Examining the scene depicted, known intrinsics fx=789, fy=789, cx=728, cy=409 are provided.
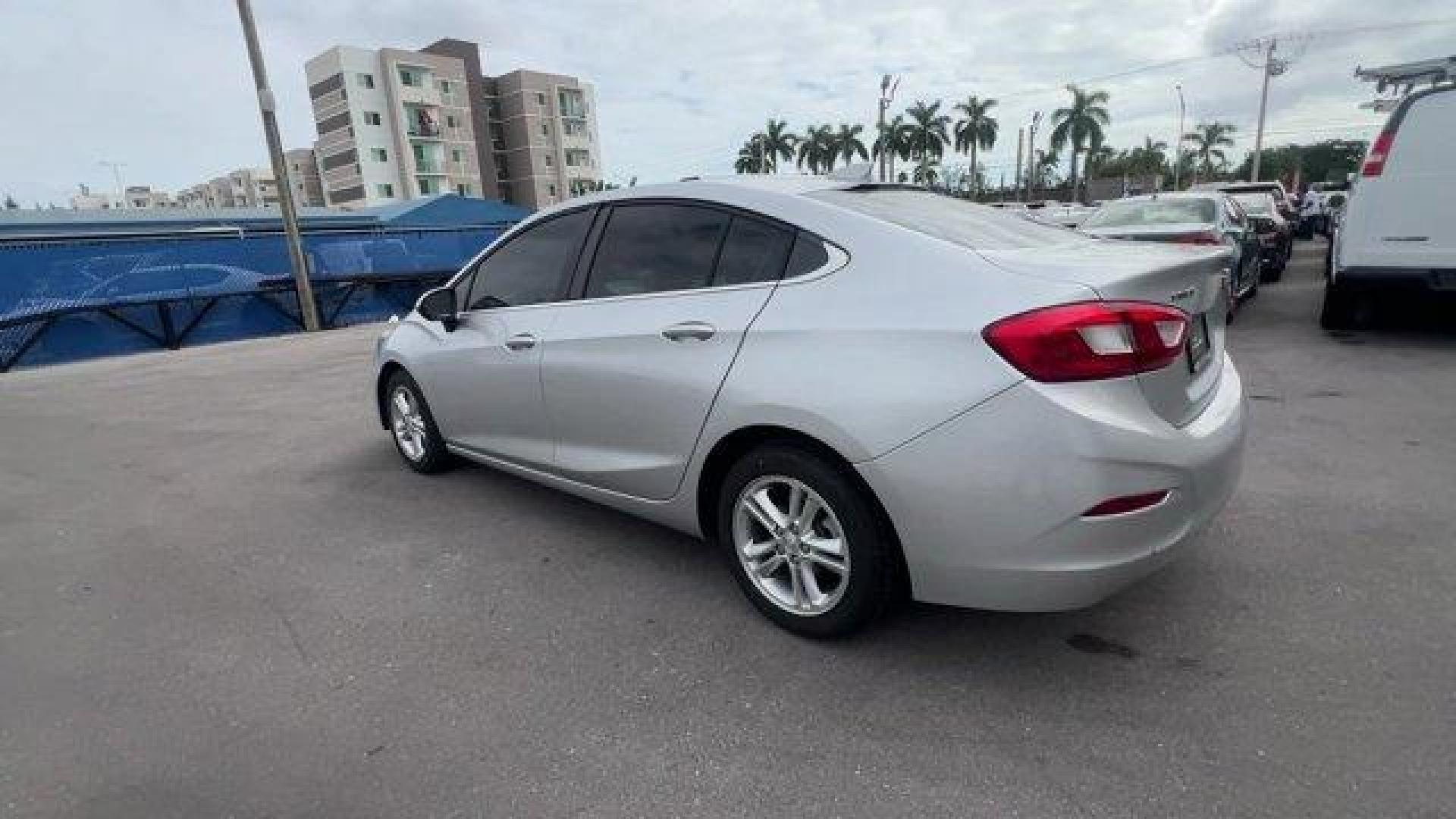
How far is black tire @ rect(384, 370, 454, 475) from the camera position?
468 cm

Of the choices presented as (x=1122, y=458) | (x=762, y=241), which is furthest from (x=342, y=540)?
(x=1122, y=458)

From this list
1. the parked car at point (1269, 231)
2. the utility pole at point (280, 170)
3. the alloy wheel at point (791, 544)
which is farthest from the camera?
the utility pole at point (280, 170)

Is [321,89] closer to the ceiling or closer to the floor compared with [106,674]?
closer to the ceiling

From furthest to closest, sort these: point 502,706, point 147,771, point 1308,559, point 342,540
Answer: point 342,540 < point 1308,559 < point 502,706 < point 147,771

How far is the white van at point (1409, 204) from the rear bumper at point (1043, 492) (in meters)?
6.00

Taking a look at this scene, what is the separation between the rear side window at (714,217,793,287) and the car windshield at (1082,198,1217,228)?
671 centimetres

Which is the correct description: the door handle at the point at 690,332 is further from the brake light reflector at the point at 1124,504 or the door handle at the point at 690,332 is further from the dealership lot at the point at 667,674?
the brake light reflector at the point at 1124,504

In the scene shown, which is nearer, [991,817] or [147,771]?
[991,817]

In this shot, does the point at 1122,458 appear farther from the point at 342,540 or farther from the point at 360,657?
the point at 342,540

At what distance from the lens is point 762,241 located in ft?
9.23

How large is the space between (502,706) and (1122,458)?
2.00 meters

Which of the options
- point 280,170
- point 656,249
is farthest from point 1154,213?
point 280,170

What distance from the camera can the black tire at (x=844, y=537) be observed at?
2.46 metres

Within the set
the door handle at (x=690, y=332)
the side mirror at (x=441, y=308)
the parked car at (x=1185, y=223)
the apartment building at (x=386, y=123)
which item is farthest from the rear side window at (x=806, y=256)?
the apartment building at (x=386, y=123)
